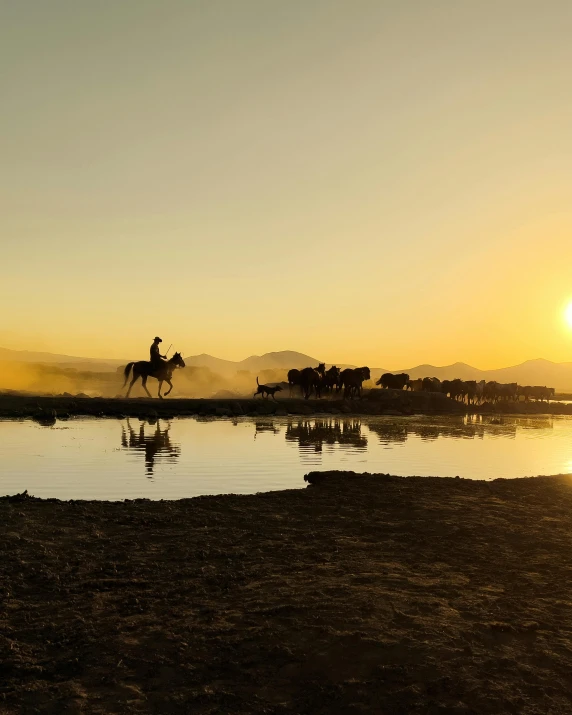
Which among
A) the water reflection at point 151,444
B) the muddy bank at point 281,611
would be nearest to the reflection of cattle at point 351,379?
the water reflection at point 151,444

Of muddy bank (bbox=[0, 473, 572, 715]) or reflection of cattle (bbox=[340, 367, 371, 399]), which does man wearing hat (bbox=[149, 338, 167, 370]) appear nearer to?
reflection of cattle (bbox=[340, 367, 371, 399])

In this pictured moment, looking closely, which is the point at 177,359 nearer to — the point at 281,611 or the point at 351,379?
the point at 351,379

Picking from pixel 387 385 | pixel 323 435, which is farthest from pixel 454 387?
pixel 323 435

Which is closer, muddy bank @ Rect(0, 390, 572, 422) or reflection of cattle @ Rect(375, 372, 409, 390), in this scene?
muddy bank @ Rect(0, 390, 572, 422)

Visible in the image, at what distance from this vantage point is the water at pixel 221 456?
43.8 ft

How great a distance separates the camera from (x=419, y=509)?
1041cm

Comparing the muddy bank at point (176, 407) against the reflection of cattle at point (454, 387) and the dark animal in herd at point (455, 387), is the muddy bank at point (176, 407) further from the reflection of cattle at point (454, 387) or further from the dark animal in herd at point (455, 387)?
the reflection of cattle at point (454, 387)

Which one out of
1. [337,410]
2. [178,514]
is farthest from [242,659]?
[337,410]

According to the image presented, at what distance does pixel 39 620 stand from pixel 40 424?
24.6 metres

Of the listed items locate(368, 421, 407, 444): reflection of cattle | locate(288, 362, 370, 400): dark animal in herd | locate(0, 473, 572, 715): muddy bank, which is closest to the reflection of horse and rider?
locate(368, 421, 407, 444): reflection of cattle

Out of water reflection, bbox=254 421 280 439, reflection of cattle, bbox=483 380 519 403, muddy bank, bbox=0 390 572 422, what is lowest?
water reflection, bbox=254 421 280 439

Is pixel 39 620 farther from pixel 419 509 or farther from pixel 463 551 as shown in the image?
pixel 419 509

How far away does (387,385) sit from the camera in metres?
70.0

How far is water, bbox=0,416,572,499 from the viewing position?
13.3m
